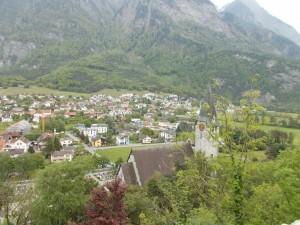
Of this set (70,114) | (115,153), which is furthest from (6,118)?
(115,153)

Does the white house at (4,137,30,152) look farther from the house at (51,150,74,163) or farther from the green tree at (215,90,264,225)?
the green tree at (215,90,264,225)

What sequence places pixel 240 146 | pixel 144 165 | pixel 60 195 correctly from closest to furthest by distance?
pixel 240 146 → pixel 60 195 → pixel 144 165

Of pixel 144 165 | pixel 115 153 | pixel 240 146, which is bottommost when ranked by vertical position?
pixel 115 153

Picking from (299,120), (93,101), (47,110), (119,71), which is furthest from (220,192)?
(119,71)

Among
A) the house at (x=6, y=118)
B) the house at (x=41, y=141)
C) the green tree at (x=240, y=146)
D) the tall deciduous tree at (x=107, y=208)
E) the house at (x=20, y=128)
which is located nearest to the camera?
the green tree at (x=240, y=146)

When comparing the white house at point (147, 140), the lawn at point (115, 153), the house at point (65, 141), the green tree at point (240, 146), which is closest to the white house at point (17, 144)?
the house at point (65, 141)

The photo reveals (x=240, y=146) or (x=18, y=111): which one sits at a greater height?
(x=240, y=146)

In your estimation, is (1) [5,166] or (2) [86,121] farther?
(2) [86,121]

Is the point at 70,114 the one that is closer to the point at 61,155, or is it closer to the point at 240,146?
the point at 61,155

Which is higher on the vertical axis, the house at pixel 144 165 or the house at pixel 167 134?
the house at pixel 144 165

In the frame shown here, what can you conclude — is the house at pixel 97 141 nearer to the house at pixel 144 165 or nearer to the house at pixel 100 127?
the house at pixel 100 127

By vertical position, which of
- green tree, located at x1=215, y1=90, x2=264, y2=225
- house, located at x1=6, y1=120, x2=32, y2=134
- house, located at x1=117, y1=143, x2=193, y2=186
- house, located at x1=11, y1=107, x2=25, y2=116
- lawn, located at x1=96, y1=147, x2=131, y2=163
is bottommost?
lawn, located at x1=96, y1=147, x2=131, y2=163

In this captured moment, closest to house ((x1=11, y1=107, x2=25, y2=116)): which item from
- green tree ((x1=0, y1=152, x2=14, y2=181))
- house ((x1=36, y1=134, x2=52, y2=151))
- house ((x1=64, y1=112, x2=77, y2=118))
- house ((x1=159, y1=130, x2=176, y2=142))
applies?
house ((x1=64, y1=112, x2=77, y2=118))

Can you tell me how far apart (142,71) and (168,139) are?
124895 mm
